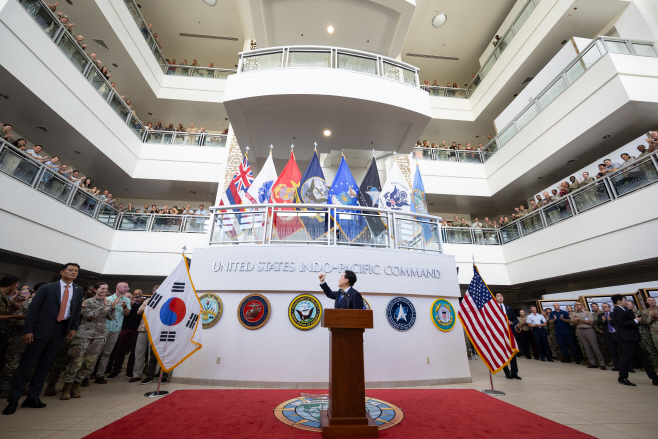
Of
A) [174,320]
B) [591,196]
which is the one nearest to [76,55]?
[174,320]

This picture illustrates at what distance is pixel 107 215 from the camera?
10.6 metres

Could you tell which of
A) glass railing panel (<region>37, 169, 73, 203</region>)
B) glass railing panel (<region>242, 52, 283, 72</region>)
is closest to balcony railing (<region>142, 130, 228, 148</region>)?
glass railing panel (<region>37, 169, 73, 203</region>)

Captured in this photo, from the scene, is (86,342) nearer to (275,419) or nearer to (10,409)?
(10,409)

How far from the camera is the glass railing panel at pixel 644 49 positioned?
8500 millimetres

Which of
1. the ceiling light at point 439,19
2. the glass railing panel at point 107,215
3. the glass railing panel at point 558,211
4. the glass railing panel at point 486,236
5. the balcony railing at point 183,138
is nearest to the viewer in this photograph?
the glass railing panel at point 558,211

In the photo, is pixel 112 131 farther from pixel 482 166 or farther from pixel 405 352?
pixel 482 166

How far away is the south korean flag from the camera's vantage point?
4.65 m

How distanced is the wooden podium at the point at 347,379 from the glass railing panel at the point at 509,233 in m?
11.1

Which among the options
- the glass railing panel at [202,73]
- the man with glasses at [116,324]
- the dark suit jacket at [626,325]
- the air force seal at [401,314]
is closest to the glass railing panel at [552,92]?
the dark suit jacket at [626,325]

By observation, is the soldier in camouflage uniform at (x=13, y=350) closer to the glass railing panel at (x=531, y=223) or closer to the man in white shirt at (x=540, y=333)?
the man in white shirt at (x=540, y=333)

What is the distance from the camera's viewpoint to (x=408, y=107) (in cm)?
846

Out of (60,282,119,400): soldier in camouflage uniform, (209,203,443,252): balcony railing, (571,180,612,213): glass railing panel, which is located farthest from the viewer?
(571,180,612,213): glass railing panel

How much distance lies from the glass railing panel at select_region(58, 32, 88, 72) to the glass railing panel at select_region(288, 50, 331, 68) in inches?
270

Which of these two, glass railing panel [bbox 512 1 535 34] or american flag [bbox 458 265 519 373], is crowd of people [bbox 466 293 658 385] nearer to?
american flag [bbox 458 265 519 373]
